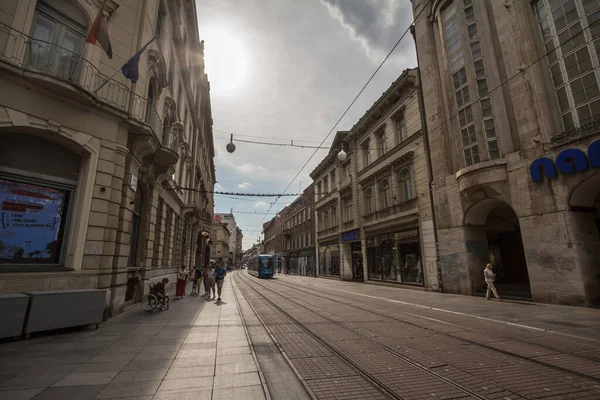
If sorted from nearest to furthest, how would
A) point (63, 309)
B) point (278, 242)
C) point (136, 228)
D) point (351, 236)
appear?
point (63, 309), point (136, 228), point (351, 236), point (278, 242)

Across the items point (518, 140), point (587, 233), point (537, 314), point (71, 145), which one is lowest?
point (537, 314)

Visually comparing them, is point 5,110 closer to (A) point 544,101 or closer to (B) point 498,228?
(A) point 544,101

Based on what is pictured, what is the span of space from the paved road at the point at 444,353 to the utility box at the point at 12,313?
5.69 metres

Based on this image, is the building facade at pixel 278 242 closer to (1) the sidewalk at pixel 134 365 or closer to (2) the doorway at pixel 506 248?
(2) the doorway at pixel 506 248

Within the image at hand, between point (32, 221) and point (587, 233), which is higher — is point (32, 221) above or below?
above

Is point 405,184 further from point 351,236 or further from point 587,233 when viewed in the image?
point 587,233

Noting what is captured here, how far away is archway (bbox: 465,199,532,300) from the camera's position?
15211mm

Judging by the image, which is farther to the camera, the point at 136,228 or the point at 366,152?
the point at 366,152

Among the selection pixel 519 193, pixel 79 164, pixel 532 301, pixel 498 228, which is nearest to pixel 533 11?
pixel 519 193

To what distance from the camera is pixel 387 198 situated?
2280 cm

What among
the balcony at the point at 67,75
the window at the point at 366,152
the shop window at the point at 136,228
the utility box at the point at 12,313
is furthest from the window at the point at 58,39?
the window at the point at 366,152

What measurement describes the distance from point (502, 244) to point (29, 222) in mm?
24255

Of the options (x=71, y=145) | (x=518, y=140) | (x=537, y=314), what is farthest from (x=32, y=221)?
(x=518, y=140)

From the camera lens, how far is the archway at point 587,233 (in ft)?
35.6
